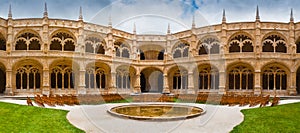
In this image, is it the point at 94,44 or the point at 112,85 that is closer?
the point at 112,85

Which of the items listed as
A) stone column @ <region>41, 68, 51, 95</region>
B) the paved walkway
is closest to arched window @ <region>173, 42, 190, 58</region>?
stone column @ <region>41, 68, 51, 95</region>

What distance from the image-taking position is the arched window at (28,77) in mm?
31062

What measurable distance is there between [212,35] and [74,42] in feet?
62.5

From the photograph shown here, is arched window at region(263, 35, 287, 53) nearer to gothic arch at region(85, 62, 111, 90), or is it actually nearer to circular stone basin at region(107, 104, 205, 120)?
circular stone basin at region(107, 104, 205, 120)

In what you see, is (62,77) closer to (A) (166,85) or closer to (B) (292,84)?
(A) (166,85)

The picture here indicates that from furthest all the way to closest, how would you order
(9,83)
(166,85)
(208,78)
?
1. (166,85)
2. (208,78)
3. (9,83)

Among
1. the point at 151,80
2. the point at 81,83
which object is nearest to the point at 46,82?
the point at 81,83

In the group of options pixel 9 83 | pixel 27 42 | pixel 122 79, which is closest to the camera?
pixel 9 83

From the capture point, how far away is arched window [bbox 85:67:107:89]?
3334 centimetres

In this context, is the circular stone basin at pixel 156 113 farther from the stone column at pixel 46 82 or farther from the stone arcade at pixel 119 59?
the stone column at pixel 46 82

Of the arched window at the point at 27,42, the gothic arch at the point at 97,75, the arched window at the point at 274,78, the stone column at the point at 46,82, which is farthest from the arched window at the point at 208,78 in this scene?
the arched window at the point at 27,42

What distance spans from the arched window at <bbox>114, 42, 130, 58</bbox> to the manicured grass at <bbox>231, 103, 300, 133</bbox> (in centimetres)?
2709

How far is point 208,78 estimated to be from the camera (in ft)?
112

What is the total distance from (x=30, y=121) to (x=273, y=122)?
1156 centimetres
